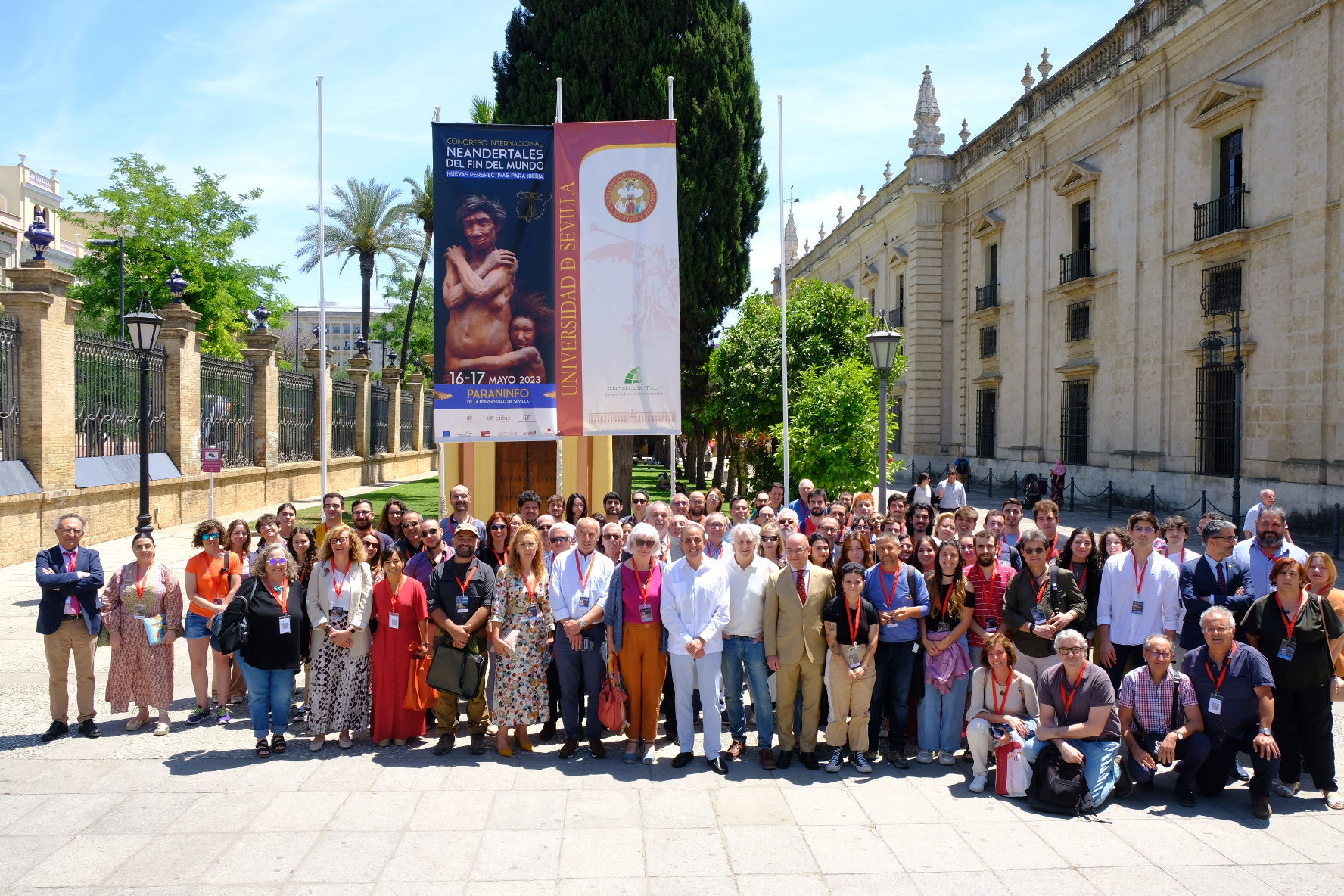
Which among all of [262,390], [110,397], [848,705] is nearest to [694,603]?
[848,705]

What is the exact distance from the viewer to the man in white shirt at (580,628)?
670 cm

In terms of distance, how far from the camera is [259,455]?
22406mm

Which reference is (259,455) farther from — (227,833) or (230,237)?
(227,833)

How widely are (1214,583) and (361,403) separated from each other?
27.5 m

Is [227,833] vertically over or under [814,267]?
under

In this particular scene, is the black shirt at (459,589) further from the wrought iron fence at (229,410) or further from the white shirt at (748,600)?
the wrought iron fence at (229,410)

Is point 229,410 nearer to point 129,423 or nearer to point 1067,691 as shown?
point 129,423

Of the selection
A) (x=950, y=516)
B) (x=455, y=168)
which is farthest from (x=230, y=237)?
(x=950, y=516)

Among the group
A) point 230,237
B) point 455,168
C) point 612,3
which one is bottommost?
point 455,168

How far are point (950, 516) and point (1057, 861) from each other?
3687mm

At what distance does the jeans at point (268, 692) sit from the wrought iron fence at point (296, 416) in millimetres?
18489

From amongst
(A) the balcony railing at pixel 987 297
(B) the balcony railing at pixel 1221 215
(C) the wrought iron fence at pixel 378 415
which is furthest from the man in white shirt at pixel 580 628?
(A) the balcony railing at pixel 987 297

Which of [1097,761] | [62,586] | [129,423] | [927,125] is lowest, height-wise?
[1097,761]

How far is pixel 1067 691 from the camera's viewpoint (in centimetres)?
594
